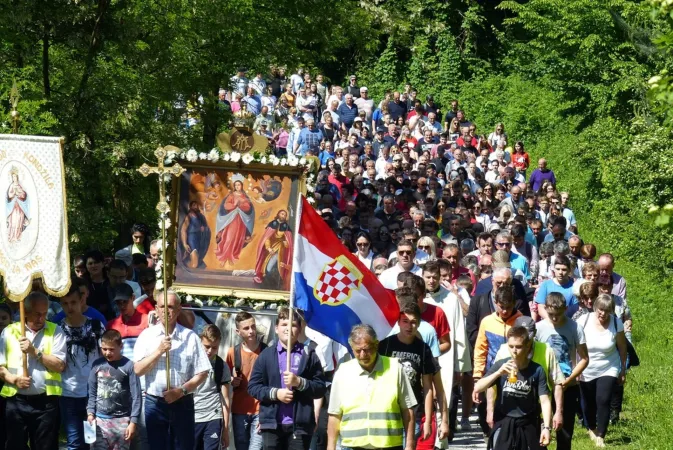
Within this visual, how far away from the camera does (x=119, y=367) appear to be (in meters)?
11.9

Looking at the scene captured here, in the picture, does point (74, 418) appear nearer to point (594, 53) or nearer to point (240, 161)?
point (240, 161)

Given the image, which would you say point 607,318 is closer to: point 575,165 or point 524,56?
point 575,165

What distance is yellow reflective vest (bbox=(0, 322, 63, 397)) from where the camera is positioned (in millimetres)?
12180

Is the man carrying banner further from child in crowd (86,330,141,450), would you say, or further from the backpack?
the backpack

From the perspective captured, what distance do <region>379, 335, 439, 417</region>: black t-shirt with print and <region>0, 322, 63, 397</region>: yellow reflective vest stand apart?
2.98m

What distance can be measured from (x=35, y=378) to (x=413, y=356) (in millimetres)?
3405

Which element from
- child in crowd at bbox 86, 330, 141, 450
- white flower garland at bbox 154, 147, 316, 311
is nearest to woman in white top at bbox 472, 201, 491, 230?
white flower garland at bbox 154, 147, 316, 311

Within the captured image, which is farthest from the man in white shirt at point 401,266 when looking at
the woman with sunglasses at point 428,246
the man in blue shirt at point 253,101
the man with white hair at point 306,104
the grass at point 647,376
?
the man with white hair at point 306,104

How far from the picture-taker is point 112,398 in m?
11.9

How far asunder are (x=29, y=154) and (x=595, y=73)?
26164 mm

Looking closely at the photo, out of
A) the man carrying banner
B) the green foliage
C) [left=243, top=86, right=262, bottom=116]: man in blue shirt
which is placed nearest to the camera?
the man carrying banner

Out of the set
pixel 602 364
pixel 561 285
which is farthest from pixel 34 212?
pixel 602 364

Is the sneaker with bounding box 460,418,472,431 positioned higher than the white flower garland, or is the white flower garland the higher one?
the white flower garland

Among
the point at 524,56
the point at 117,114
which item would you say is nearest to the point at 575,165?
the point at 524,56
